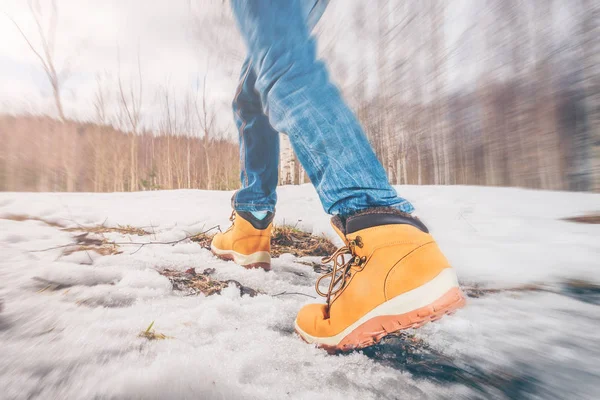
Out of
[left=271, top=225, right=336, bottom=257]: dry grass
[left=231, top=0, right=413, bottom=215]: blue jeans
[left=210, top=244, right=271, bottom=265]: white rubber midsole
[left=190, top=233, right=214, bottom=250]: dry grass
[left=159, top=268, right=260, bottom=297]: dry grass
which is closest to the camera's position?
[left=231, top=0, right=413, bottom=215]: blue jeans

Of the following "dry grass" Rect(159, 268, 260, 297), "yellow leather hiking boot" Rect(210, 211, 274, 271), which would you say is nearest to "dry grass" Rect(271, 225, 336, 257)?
"yellow leather hiking boot" Rect(210, 211, 274, 271)

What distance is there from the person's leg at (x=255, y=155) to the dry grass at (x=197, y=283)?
29cm

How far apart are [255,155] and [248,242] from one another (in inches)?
13.0

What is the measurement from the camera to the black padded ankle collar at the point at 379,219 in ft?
1.75

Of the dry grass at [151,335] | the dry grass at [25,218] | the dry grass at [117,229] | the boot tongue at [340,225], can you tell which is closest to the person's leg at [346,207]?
the boot tongue at [340,225]

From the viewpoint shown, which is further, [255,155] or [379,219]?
[255,155]

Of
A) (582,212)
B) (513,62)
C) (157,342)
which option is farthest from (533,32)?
(157,342)

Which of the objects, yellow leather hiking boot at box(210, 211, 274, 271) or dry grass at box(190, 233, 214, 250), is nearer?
yellow leather hiking boot at box(210, 211, 274, 271)

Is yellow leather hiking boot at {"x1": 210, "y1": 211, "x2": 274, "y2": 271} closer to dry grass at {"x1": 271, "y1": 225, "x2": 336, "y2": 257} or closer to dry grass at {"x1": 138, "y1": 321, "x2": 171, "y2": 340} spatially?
dry grass at {"x1": 271, "y1": 225, "x2": 336, "y2": 257}

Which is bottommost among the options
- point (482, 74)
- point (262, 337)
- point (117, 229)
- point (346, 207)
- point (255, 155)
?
point (262, 337)

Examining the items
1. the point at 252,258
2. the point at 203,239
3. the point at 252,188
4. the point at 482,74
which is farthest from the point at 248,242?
the point at 482,74

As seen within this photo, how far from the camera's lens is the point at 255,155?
110 centimetres

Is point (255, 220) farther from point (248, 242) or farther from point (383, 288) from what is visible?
point (383, 288)

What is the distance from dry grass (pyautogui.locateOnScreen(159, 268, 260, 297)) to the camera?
0.73 m
